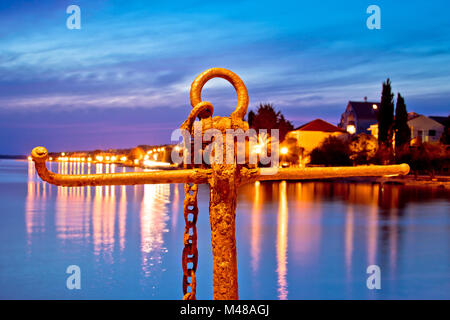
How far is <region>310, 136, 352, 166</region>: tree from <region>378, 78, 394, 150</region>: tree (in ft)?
12.3

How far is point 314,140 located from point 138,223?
32.5 m

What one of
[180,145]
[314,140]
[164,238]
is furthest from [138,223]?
[314,140]

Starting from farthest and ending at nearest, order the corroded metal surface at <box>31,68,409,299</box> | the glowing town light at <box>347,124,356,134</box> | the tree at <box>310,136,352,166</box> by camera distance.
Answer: the glowing town light at <box>347,124,356,134</box> → the tree at <box>310,136,352,166</box> → the corroded metal surface at <box>31,68,409,299</box>

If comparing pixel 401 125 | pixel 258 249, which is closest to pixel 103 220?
pixel 258 249

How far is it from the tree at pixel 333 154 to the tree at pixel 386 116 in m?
3.75

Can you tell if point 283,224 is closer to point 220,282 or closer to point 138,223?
point 138,223

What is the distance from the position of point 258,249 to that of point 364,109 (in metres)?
42.0

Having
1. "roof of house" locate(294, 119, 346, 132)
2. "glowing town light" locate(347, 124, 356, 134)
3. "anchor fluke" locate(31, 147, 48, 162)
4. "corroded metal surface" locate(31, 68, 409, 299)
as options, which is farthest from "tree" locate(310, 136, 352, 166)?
"anchor fluke" locate(31, 147, 48, 162)

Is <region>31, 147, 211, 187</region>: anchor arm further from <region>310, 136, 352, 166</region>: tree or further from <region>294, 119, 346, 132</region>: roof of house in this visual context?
<region>294, 119, 346, 132</region>: roof of house

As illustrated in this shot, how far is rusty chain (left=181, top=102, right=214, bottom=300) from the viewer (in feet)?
6.67

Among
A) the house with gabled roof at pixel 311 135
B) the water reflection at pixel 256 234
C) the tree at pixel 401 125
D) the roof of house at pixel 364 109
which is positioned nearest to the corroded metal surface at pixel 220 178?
the water reflection at pixel 256 234

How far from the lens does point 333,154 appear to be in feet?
144

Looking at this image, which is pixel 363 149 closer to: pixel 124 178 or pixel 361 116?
pixel 361 116
